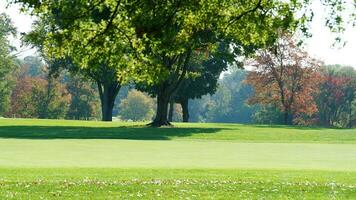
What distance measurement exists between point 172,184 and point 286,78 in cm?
8069

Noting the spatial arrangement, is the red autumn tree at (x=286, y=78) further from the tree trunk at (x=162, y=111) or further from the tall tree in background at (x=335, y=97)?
the tree trunk at (x=162, y=111)

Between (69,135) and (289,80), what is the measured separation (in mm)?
56509

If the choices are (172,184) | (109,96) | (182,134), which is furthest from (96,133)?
(109,96)

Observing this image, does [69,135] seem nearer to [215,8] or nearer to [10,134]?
[10,134]

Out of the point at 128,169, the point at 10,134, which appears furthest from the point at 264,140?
the point at 128,169

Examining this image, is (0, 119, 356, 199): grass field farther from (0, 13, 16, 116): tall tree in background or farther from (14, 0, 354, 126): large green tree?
(0, 13, 16, 116): tall tree in background

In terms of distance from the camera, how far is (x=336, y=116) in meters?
131

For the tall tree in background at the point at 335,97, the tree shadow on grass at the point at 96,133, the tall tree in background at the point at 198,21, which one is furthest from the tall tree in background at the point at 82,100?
the tall tree in background at the point at 198,21

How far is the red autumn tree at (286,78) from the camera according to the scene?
94.2 metres

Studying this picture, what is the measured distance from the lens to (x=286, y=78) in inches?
3856

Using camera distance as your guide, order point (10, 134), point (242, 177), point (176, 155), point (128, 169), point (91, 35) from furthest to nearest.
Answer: point (10, 134) < point (176, 155) < point (128, 169) < point (242, 177) < point (91, 35)

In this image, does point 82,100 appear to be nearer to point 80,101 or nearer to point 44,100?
point 80,101

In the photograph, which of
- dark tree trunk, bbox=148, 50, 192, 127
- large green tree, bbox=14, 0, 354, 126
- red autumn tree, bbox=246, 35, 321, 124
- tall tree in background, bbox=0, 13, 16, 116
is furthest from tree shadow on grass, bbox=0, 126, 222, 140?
tall tree in background, bbox=0, 13, 16, 116

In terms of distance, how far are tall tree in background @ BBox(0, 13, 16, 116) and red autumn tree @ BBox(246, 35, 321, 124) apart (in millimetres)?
38331
